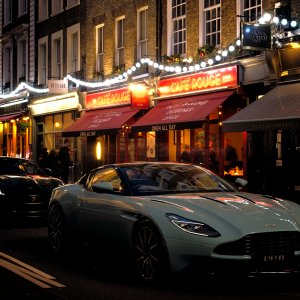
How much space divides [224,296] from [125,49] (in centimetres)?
1831

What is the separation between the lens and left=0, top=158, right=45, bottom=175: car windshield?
15093mm

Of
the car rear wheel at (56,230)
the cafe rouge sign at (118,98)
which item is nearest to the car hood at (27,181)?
the car rear wheel at (56,230)

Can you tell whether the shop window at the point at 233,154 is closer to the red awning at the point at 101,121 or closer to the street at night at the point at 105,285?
the red awning at the point at 101,121

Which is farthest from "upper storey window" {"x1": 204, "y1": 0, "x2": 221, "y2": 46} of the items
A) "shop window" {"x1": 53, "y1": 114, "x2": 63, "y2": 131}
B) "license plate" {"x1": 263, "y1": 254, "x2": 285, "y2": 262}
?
"license plate" {"x1": 263, "y1": 254, "x2": 285, "y2": 262}

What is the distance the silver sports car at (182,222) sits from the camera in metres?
6.99

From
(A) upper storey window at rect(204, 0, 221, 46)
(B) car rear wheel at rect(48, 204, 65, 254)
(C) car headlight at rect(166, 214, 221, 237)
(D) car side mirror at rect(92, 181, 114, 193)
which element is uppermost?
(A) upper storey window at rect(204, 0, 221, 46)

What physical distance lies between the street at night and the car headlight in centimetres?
46

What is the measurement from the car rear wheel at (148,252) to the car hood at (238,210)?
1.22 ft

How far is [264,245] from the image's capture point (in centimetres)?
704

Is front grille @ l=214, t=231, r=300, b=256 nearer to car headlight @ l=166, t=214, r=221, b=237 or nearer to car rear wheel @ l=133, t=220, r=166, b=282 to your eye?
car headlight @ l=166, t=214, r=221, b=237

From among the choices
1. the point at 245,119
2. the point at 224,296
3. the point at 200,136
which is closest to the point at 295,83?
the point at 245,119

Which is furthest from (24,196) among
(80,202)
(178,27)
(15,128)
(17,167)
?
(15,128)

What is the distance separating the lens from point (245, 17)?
17.3 m

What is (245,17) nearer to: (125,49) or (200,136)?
(200,136)
